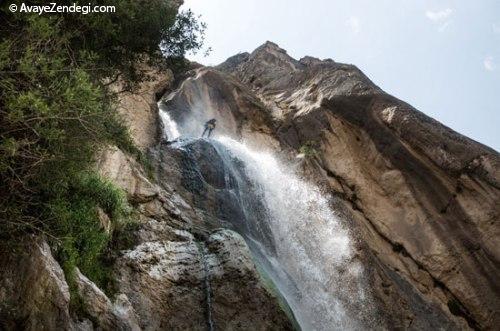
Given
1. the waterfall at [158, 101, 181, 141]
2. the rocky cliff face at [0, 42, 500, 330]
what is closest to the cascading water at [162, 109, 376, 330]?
the rocky cliff face at [0, 42, 500, 330]

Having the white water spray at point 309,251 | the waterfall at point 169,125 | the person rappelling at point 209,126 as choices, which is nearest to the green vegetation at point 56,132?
the white water spray at point 309,251

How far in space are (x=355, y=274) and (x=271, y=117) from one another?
1266 cm

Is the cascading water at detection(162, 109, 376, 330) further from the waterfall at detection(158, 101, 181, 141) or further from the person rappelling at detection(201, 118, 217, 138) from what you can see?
the waterfall at detection(158, 101, 181, 141)

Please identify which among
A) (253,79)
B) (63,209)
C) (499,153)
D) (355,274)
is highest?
(253,79)

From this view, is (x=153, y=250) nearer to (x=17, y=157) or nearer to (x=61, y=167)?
(x=61, y=167)

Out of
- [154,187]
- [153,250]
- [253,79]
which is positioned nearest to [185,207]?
[154,187]

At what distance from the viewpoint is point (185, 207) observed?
46.9 feet

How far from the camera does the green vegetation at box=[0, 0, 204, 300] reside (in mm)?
6613

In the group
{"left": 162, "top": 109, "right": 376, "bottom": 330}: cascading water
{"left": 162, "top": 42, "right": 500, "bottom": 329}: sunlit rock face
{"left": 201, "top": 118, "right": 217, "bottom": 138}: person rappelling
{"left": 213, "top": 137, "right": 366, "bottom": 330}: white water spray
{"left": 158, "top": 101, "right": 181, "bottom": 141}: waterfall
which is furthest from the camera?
{"left": 201, "top": 118, "right": 217, "bottom": 138}: person rappelling

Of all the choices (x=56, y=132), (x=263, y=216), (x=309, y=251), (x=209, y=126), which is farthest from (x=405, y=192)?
(x=56, y=132)

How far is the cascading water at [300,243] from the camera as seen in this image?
611 inches

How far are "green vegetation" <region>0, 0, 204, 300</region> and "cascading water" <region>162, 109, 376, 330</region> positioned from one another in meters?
6.16

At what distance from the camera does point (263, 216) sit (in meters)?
18.5

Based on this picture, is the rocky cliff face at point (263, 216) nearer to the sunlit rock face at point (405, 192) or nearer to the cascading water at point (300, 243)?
the sunlit rock face at point (405, 192)
